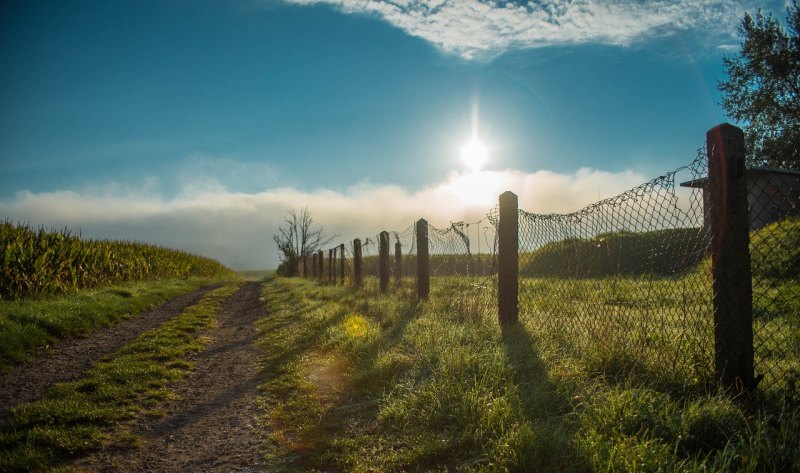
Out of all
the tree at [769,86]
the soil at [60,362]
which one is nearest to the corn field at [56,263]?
the soil at [60,362]

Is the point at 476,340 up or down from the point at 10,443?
up

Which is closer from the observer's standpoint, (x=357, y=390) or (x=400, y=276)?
(x=357, y=390)

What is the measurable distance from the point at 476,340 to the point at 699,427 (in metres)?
2.81

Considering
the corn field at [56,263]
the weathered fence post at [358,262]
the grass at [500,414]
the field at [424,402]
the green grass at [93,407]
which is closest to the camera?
the grass at [500,414]

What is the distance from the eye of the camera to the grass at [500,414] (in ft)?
9.35

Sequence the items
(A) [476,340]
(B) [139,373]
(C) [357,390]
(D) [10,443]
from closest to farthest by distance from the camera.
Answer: (D) [10,443] → (C) [357,390] → (A) [476,340] → (B) [139,373]

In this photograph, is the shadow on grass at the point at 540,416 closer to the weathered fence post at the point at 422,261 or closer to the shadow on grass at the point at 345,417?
the shadow on grass at the point at 345,417

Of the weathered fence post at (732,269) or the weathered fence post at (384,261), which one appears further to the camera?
the weathered fence post at (384,261)

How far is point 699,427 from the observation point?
3.07 metres

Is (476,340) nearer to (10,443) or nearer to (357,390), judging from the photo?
(357,390)

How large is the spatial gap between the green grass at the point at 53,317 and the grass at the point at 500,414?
441 centimetres

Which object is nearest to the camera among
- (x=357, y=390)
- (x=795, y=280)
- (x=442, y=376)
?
(x=442, y=376)

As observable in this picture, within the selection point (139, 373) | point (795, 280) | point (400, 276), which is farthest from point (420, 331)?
point (795, 280)

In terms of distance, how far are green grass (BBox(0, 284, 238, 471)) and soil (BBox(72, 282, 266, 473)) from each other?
0.65 feet
